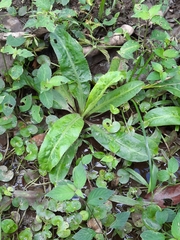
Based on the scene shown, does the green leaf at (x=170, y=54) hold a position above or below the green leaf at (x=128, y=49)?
above

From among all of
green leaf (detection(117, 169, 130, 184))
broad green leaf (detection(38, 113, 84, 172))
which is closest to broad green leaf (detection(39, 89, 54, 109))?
broad green leaf (detection(38, 113, 84, 172))

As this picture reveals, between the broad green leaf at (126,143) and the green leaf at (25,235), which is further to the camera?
the broad green leaf at (126,143)

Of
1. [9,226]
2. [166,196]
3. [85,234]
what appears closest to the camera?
[85,234]

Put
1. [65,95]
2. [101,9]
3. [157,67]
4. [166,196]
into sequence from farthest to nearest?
[101,9] < [65,95] < [157,67] < [166,196]

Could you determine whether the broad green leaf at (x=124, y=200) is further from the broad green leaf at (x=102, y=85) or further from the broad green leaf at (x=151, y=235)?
the broad green leaf at (x=102, y=85)

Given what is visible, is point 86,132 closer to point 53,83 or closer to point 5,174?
point 53,83

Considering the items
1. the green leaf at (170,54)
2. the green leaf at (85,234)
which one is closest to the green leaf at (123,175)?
the green leaf at (85,234)

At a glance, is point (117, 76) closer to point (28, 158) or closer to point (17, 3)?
point (28, 158)

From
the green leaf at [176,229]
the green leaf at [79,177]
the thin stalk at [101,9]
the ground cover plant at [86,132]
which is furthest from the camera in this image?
the thin stalk at [101,9]

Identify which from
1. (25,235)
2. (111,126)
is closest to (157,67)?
→ (111,126)
